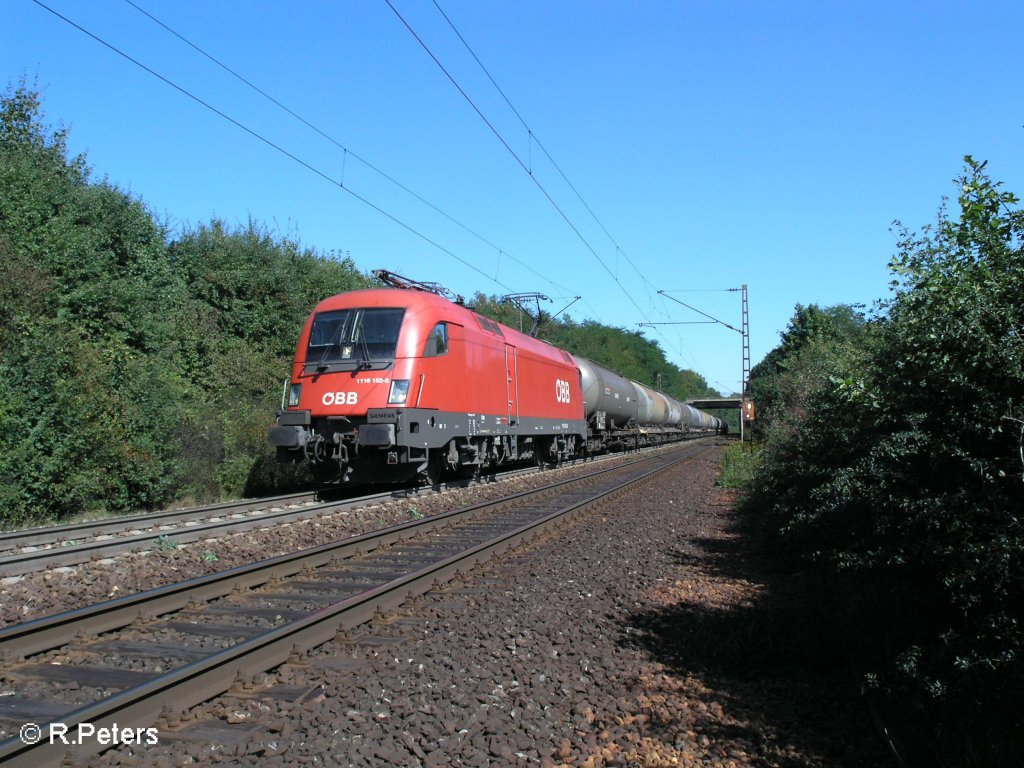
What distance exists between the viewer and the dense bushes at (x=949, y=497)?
3.75m

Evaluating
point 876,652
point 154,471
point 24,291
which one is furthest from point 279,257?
point 876,652

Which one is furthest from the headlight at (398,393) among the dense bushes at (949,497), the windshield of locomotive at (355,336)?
the dense bushes at (949,497)

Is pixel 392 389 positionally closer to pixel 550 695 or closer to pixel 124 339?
pixel 550 695

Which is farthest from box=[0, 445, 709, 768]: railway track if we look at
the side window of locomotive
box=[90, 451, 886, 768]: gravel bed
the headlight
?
the side window of locomotive

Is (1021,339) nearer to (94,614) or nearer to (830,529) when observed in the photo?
(830,529)

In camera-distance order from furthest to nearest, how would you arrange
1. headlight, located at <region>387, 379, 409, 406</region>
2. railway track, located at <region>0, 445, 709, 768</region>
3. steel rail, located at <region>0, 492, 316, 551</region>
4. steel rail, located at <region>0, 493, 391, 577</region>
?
headlight, located at <region>387, 379, 409, 406</region>
steel rail, located at <region>0, 492, 316, 551</region>
steel rail, located at <region>0, 493, 391, 577</region>
railway track, located at <region>0, 445, 709, 768</region>

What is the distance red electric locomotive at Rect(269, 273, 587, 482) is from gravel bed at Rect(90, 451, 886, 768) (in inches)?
240

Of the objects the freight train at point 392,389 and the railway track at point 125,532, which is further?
the freight train at point 392,389

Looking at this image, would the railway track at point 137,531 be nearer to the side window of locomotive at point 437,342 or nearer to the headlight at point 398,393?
the headlight at point 398,393

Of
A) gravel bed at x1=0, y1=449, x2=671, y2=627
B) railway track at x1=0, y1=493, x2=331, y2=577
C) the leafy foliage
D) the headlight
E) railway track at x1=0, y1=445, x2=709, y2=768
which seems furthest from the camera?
the headlight

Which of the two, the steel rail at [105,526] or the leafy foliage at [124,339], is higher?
the leafy foliage at [124,339]

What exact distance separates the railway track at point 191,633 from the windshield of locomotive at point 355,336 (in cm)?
459

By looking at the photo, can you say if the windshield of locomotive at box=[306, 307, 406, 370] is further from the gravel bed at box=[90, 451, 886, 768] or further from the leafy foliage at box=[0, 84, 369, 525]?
the gravel bed at box=[90, 451, 886, 768]

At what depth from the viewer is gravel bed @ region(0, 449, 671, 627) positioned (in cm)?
664
